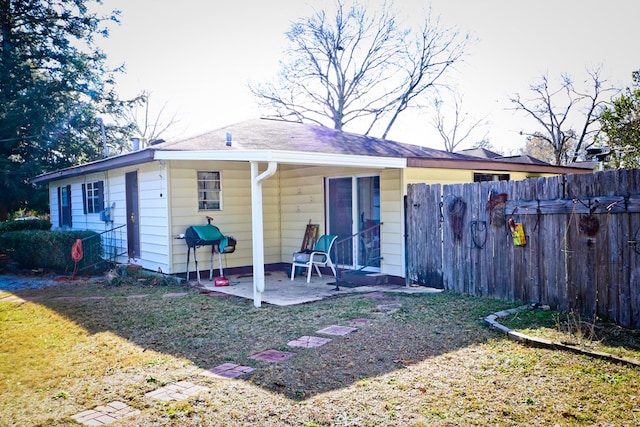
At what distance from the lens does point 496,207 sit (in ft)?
21.6

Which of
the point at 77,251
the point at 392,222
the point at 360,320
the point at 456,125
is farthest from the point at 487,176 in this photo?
the point at 456,125

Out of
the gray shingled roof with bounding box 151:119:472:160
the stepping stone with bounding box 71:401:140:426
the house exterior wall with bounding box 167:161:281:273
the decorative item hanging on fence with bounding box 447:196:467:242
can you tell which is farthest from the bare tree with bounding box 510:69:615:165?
the stepping stone with bounding box 71:401:140:426

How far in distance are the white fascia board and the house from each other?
2cm

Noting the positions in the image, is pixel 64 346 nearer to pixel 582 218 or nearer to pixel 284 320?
pixel 284 320

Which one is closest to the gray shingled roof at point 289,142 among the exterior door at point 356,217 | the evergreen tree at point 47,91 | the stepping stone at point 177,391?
the exterior door at point 356,217

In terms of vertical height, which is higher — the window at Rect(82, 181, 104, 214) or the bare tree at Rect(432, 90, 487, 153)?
the bare tree at Rect(432, 90, 487, 153)

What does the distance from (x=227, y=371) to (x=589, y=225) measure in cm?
413

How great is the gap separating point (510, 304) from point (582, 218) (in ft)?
4.75

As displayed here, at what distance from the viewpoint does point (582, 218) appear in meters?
5.46

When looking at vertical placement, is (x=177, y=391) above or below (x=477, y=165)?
below

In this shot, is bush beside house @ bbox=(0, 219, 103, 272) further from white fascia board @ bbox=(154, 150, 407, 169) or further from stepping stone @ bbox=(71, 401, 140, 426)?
stepping stone @ bbox=(71, 401, 140, 426)

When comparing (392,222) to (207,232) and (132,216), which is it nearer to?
(207,232)

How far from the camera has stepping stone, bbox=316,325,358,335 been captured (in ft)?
17.0

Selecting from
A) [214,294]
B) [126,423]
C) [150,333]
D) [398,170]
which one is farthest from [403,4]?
[126,423]
